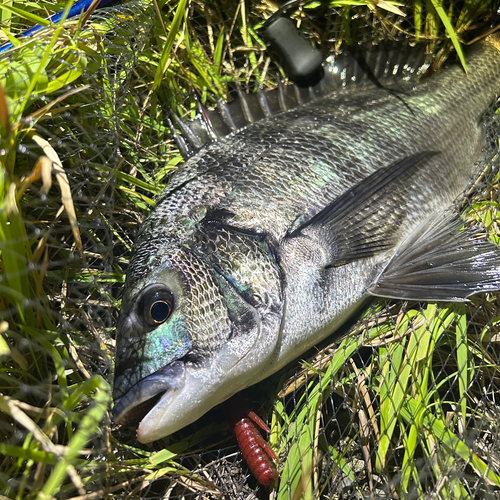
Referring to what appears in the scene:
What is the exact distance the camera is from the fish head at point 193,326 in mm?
1693

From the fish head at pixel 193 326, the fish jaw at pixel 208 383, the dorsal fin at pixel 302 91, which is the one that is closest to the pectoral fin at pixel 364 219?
the fish head at pixel 193 326

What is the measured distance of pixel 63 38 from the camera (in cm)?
204

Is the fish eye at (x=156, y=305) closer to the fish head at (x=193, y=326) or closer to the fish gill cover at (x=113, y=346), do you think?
the fish head at (x=193, y=326)

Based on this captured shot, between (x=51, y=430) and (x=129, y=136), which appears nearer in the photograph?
(x=51, y=430)

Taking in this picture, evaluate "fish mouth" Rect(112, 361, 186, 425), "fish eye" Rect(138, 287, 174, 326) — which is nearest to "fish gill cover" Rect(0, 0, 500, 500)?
"fish mouth" Rect(112, 361, 186, 425)

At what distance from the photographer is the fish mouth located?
167cm

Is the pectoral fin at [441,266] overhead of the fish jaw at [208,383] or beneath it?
beneath

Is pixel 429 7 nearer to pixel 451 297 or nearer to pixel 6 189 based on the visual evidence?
pixel 451 297

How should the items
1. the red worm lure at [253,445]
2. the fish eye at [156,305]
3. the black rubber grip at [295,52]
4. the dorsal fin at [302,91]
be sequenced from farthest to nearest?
1. the black rubber grip at [295,52]
2. the dorsal fin at [302,91]
3. the red worm lure at [253,445]
4. the fish eye at [156,305]

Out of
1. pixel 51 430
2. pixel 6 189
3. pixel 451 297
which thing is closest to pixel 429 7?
pixel 451 297

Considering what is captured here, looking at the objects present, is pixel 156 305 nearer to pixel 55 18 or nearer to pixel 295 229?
pixel 295 229

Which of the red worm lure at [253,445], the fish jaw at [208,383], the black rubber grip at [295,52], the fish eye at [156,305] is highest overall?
the black rubber grip at [295,52]

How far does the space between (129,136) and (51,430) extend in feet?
5.46

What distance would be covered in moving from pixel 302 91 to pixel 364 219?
1.08 metres
